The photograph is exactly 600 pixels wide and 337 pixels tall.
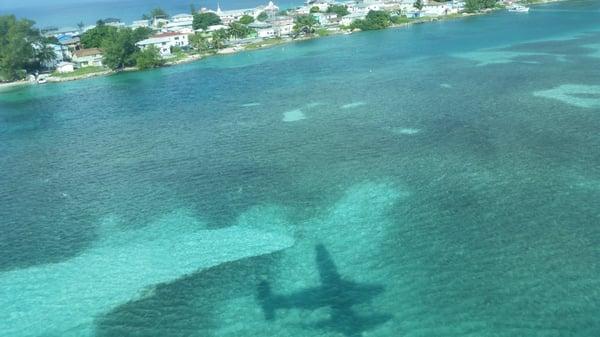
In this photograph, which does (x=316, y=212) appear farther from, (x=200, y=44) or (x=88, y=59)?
(x=88, y=59)

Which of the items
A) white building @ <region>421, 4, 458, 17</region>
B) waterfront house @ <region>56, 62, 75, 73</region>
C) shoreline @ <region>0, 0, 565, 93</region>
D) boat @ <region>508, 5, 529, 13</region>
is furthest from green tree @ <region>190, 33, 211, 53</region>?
boat @ <region>508, 5, 529, 13</region>

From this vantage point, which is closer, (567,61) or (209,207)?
(209,207)

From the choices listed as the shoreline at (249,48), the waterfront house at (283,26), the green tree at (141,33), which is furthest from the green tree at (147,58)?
the waterfront house at (283,26)

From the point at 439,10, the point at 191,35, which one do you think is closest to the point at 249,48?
the point at 191,35

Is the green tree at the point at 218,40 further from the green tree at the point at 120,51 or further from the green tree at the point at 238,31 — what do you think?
the green tree at the point at 120,51

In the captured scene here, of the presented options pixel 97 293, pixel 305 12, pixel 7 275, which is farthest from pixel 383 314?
pixel 305 12

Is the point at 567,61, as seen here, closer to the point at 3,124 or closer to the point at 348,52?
the point at 348,52
